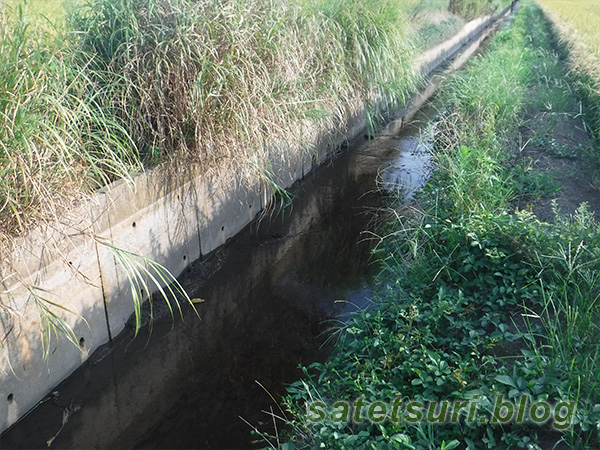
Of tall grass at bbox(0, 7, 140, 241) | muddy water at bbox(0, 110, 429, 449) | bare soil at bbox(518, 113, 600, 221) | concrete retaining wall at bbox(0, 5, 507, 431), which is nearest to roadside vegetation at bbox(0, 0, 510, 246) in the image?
tall grass at bbox(0, 7, 140, 241)

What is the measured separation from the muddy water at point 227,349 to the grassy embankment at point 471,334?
302 millimetres

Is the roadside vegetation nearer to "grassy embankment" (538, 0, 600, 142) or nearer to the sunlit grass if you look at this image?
the sunlit grass

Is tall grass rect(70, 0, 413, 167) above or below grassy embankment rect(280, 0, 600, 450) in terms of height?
above

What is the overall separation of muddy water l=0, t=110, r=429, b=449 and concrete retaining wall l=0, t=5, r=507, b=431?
156 mm

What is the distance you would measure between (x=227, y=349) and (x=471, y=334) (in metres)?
1.64

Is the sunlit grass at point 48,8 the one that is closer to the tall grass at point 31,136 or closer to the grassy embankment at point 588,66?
the tall grass at point 31,136

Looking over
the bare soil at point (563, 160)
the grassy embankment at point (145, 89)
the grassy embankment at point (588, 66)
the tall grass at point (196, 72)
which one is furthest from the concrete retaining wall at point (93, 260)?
the grassy embankment at point (588, 66)

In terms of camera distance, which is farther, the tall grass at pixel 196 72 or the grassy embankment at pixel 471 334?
the tall grass at pixel 196 72

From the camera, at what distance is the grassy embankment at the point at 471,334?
2.43m

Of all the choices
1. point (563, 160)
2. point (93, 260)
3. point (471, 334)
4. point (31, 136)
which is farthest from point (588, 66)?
point (31, 136)

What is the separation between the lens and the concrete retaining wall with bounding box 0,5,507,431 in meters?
2.88

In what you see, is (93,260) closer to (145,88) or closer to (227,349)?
(227,349)

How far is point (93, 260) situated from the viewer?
3393mm

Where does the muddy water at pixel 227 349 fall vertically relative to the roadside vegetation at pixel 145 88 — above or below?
below
